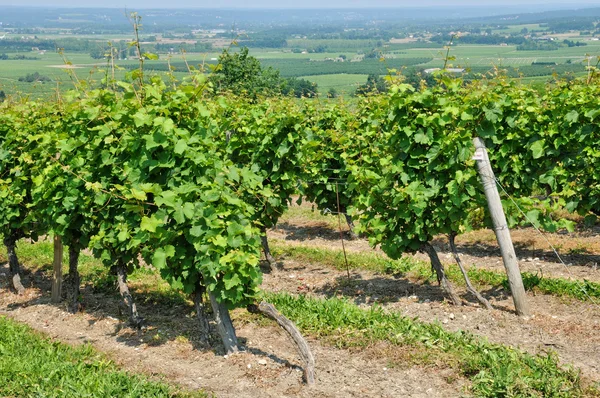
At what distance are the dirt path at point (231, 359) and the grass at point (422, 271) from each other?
295cm

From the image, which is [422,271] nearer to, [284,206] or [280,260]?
[284,206]

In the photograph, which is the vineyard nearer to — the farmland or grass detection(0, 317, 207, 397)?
the farmland

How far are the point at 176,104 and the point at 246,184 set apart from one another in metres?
1.35

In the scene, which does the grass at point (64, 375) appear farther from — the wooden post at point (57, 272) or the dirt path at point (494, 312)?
the dirt path at point (494, 312)

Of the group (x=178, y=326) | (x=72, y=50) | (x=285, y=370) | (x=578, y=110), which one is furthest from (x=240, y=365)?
(x=72, y=50)

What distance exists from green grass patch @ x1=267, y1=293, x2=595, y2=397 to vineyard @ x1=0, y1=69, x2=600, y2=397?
2 cm

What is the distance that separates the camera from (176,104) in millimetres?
8031

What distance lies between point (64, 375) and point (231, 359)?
1747 mm

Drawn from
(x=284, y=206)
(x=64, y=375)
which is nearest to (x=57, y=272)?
(x=64, y=375)

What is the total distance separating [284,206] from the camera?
1196cm

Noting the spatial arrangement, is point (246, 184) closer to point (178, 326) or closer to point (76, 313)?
point (178, 326)

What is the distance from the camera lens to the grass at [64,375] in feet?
21.9

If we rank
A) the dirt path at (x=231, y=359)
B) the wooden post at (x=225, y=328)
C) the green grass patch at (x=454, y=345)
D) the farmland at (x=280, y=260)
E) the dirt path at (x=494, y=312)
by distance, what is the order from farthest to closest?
1. the wooden post at (x=225, y=328)
2. the dirt path at (x=494, y=312)
3. the farmland at (x=280, y=260)
4. the dirt path at (x=231, y=359)
5. the green grass patch at (x=454, y=345)

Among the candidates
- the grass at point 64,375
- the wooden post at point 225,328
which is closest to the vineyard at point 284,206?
the wooden post at point 225,328
